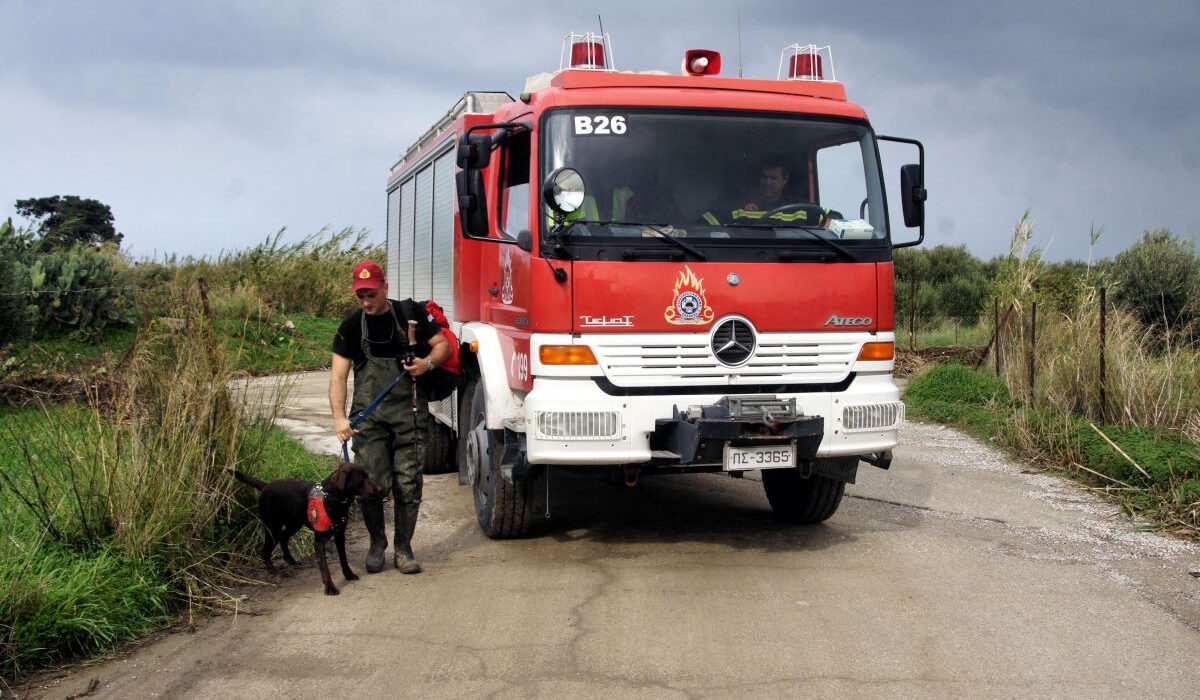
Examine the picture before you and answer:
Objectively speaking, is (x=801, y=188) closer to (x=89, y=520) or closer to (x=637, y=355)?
(x=637, y=355)

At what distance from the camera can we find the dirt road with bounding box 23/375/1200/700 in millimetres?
4473

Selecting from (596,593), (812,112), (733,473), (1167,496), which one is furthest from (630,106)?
(1167,496)

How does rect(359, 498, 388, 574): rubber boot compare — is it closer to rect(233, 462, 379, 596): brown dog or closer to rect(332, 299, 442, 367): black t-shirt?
rect(233, 462, 379, 596): brown dog

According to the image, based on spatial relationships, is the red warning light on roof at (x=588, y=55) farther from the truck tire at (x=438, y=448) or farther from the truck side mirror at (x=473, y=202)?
the truck tire at (x=438, y=448)

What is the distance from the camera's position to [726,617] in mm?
5293

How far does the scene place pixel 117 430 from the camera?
18.8 ft

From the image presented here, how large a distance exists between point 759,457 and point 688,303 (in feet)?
3.19

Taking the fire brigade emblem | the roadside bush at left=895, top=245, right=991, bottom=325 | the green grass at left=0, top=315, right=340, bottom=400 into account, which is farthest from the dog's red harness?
the roadside bush at left=895, top=245, right=991, bottom=325

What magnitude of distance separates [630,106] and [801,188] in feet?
3.88

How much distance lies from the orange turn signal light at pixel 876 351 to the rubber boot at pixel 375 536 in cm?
300

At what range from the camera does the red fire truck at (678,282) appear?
6039 mm

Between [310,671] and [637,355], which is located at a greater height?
[637,355]

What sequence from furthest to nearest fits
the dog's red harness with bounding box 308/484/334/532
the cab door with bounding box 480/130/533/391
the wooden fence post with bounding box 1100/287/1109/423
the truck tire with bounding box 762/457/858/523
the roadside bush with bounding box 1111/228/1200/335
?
the roadside bush with bounding box 1111/228/1200/335 < the wooden fence post with bounding box 1100/287/1109/423 < the truck tire with bounding box 762/457/858/523 < the cab door with bounding box 480/130/533/391 < the dog's red harness with bounding box 308/484/334/532

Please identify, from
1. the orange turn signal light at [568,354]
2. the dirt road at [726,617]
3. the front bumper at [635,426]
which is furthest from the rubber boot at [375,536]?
the orange turn signal light at [568,354]
